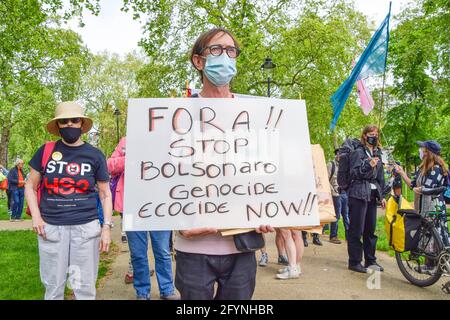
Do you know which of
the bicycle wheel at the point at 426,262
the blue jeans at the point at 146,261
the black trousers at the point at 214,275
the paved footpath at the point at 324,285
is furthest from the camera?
the bicycle wheel at the point at 426,262

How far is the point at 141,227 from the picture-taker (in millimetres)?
2201

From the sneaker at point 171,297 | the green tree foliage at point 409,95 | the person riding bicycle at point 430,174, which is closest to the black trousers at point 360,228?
the person riding bicycle at point 430,174

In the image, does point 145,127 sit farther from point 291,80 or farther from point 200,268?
point 291,80

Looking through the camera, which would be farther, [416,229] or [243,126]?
[416,229]

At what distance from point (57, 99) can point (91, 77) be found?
8.05m

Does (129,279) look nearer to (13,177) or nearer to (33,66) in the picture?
(13,177)

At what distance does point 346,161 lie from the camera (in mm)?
6176

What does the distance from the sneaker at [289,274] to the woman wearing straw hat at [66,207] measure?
112 inches

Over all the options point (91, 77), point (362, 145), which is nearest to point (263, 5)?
point (362, 145)

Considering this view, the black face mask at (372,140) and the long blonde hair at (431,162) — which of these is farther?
the black face mask at (372,140)

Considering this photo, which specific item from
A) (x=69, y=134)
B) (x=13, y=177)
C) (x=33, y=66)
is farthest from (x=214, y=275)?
(x=33, y=66)

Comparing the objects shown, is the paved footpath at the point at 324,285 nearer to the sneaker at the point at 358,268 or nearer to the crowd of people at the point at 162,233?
the sneaker at the point at 358,268

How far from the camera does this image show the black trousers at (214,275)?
6.97 feet

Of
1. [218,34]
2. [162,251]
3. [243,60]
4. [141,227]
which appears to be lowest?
[162,251]
